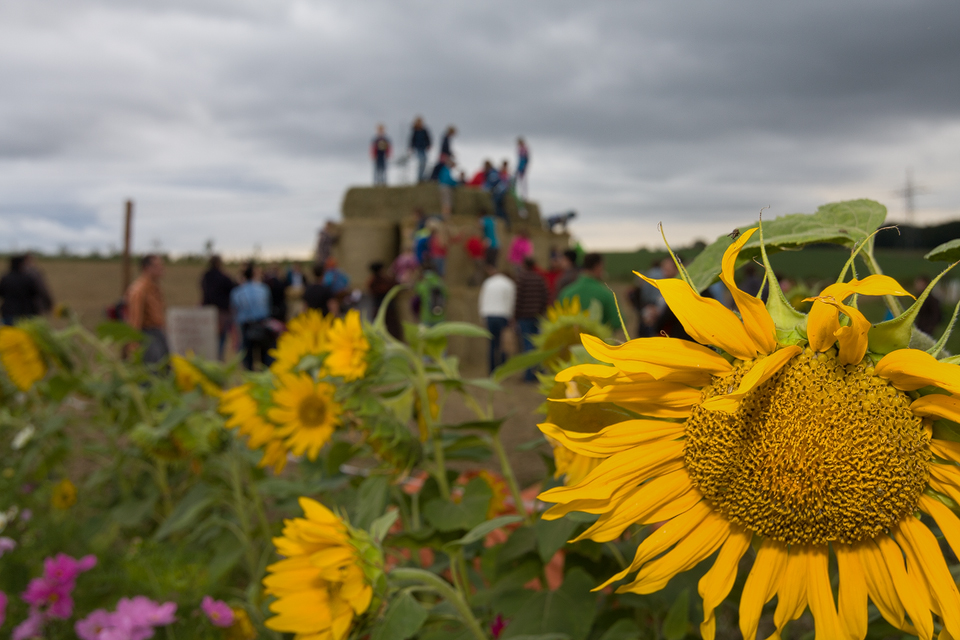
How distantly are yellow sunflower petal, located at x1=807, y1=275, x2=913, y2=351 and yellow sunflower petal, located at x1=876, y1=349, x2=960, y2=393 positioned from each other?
0.04 m

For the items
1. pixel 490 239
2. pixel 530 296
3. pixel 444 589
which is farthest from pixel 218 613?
pixel 490 239

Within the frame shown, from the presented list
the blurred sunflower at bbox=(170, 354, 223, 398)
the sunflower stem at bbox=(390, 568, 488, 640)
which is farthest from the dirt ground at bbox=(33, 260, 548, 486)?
the sunflower stem at bbox=(390, 568, 488, 640)

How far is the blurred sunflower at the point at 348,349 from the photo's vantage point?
128 cm

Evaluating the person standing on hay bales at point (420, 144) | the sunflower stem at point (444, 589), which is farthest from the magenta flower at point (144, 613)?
the person standing on hay bales at point (420, 144)

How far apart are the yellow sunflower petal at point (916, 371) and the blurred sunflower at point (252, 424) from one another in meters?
1.39

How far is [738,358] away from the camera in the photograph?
602 millimetres

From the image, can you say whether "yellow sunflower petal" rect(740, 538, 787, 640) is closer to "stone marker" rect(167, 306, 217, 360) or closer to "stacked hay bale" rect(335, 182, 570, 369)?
"stone marker" rect(167, 306, 217, 360)

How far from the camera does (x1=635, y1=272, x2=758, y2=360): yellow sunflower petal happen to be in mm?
583

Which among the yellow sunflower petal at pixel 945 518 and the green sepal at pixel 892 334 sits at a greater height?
the green sepal at pixel 892 334

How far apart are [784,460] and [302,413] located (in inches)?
49.7

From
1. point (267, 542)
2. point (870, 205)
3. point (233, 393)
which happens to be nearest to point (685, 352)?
point (870, 205)

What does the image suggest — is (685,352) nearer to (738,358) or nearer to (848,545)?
(738,358)

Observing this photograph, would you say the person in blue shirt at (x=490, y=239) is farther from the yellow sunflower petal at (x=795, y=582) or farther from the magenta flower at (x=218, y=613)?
the yellow sunflower petal at (x=795, y=582)

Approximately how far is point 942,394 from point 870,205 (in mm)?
321
